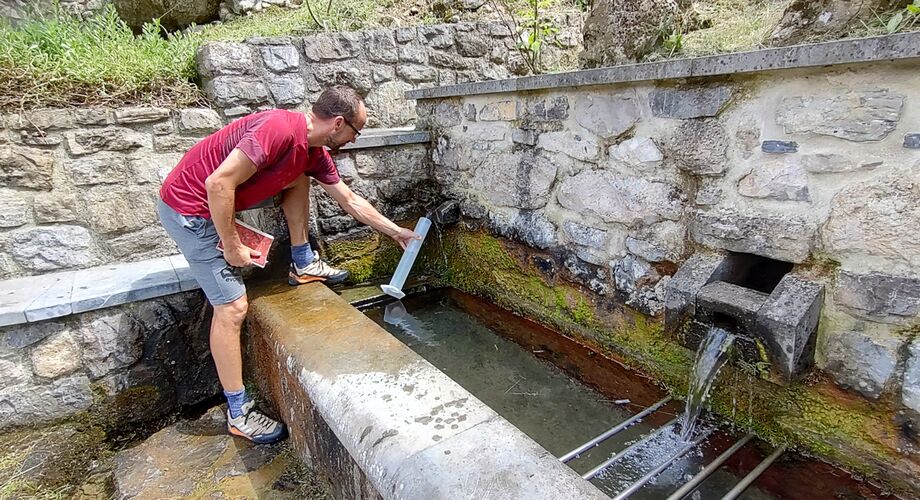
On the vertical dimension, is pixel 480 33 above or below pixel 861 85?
above

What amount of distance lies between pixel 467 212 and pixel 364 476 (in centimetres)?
207

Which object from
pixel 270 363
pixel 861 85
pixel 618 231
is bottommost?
pixel 270 363

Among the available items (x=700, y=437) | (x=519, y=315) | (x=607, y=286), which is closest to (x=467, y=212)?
(x=519, y=315)

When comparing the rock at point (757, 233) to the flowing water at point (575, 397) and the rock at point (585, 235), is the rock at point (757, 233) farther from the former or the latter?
the rock at point (585, 235)

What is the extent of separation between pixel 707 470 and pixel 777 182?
3.17 feet

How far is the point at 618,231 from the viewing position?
227 cm

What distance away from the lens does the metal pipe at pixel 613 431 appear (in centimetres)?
177

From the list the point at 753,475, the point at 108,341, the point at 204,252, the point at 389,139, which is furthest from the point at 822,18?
the point at 108,341

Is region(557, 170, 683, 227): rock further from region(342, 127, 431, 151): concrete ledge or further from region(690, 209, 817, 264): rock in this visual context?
region(342, 127, 431, 151): concrete ledge

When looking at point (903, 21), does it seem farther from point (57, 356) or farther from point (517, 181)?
point (57, 356)

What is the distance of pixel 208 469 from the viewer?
76.2 inches

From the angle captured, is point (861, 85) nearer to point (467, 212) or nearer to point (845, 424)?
point (845, 424)

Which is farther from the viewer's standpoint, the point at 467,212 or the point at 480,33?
the point at 480,33

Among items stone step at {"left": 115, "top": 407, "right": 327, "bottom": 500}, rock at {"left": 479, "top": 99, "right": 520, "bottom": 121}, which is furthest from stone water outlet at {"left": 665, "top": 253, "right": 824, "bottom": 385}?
stone step at {"left": 115, "top": 407, "right": 327, "bottom": 500}
